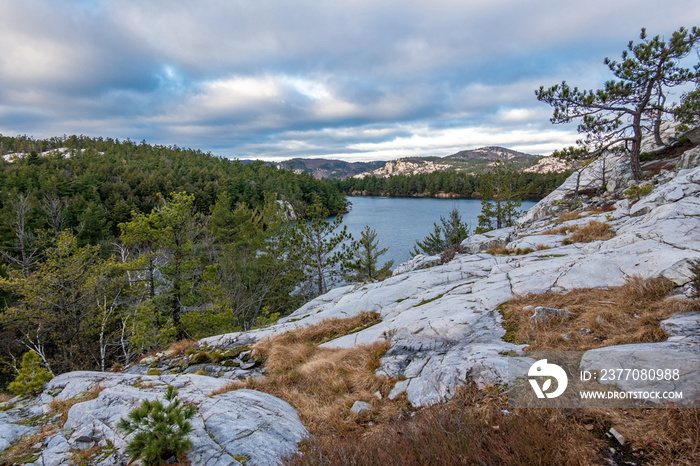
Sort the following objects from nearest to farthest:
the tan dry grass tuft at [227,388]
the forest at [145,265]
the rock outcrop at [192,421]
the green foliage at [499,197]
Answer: the rock outcrop at [192,421] < the tan dry grass tuft at [227,388] < the forest at [145,265] < the green foliage at [499,197]

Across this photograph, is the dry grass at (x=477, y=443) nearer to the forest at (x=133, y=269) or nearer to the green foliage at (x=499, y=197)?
the forest at (x=133, y=269)

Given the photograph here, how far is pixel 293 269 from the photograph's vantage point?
30172mm

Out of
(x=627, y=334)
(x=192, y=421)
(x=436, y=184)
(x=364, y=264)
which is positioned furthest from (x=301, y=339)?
(x=436, y=184)

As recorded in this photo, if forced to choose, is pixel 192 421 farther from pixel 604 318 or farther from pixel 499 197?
pixel 499 197

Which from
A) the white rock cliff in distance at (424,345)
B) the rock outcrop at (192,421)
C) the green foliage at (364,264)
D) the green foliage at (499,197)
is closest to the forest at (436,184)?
the green foliage at (499,197)

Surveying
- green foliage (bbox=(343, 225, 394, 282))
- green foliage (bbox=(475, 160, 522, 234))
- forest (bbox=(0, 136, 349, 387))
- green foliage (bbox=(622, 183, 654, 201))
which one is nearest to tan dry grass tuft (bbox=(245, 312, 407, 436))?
forest (bbox=(0, 136, 349, 387))

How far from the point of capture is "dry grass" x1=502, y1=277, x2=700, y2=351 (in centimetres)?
466

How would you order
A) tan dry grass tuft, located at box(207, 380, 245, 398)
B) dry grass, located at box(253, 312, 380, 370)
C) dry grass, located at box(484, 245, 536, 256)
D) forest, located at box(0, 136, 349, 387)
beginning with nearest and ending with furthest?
1. tan dry grass tuft, located at box(207, 380, 245, 398)
2. dry grass, located at box(253, 312, 380, 370)
3. dry grass, located at box(484, 245, 536, 256)
4. forest, located at box(0, 136, 349, 387)

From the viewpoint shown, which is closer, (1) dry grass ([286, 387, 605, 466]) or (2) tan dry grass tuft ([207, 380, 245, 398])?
(1) dry grass ([286, 387, 605, 466])

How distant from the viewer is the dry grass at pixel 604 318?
4660 millimetres

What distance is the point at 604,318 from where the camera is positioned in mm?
5230

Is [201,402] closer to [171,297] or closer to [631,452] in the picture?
[631,452]

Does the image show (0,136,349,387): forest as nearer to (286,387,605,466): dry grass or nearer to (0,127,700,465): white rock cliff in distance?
(0,127,700,465): white rock cliff in distance

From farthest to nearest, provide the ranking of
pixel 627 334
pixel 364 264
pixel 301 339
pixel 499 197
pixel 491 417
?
1. pixel 499 197
2. pixel 364 264
3. pixel 301 339
4. pixel 627 334
5. pixel 491 417
